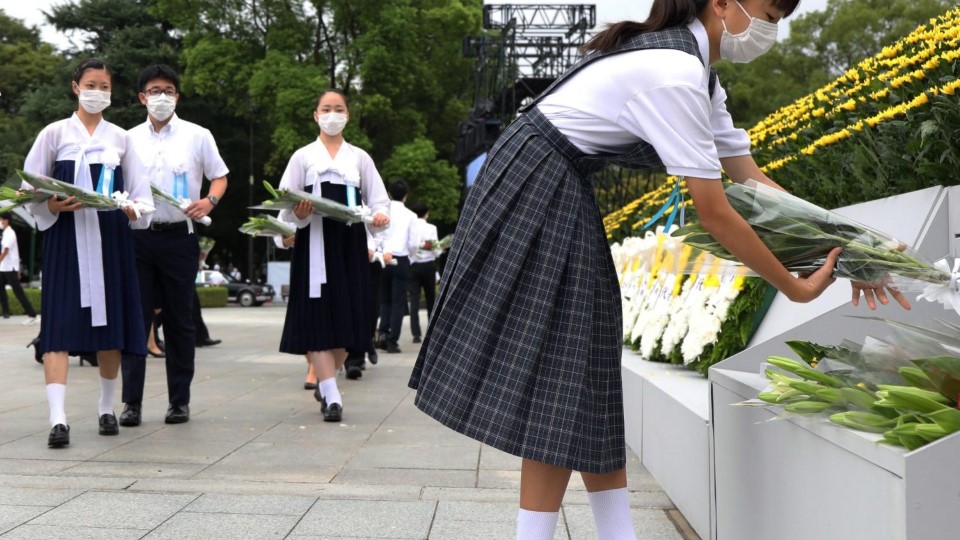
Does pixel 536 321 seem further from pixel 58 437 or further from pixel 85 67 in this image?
pixel 85 67

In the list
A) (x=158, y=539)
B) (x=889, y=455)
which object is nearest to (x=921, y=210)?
(x=889, y=455)

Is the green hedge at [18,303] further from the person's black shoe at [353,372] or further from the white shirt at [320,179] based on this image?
the white shirt at [320,179]

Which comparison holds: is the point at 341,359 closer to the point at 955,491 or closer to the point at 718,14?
the point at 718,14

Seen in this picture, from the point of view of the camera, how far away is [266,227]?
7.36 m

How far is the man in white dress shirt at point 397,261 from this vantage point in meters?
12.7

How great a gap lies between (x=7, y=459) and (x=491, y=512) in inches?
103

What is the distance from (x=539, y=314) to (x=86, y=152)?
4373 mm

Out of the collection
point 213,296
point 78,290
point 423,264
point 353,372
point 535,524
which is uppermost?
point 78,290

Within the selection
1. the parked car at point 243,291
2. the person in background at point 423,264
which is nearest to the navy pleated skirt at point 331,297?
the person in background at point 423,264

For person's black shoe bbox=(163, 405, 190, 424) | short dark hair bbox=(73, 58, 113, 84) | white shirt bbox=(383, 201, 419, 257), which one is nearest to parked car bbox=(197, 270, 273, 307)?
white shirt bbox=(383, 201, 419, 257)

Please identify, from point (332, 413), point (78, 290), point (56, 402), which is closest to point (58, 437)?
point (56, 402)

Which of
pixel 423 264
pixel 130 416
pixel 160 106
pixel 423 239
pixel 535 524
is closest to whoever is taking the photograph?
pixel 535 524

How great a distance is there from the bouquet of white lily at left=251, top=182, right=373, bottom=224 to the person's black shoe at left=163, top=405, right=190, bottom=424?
54.0 inches

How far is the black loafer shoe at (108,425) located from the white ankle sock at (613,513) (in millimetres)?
4098
